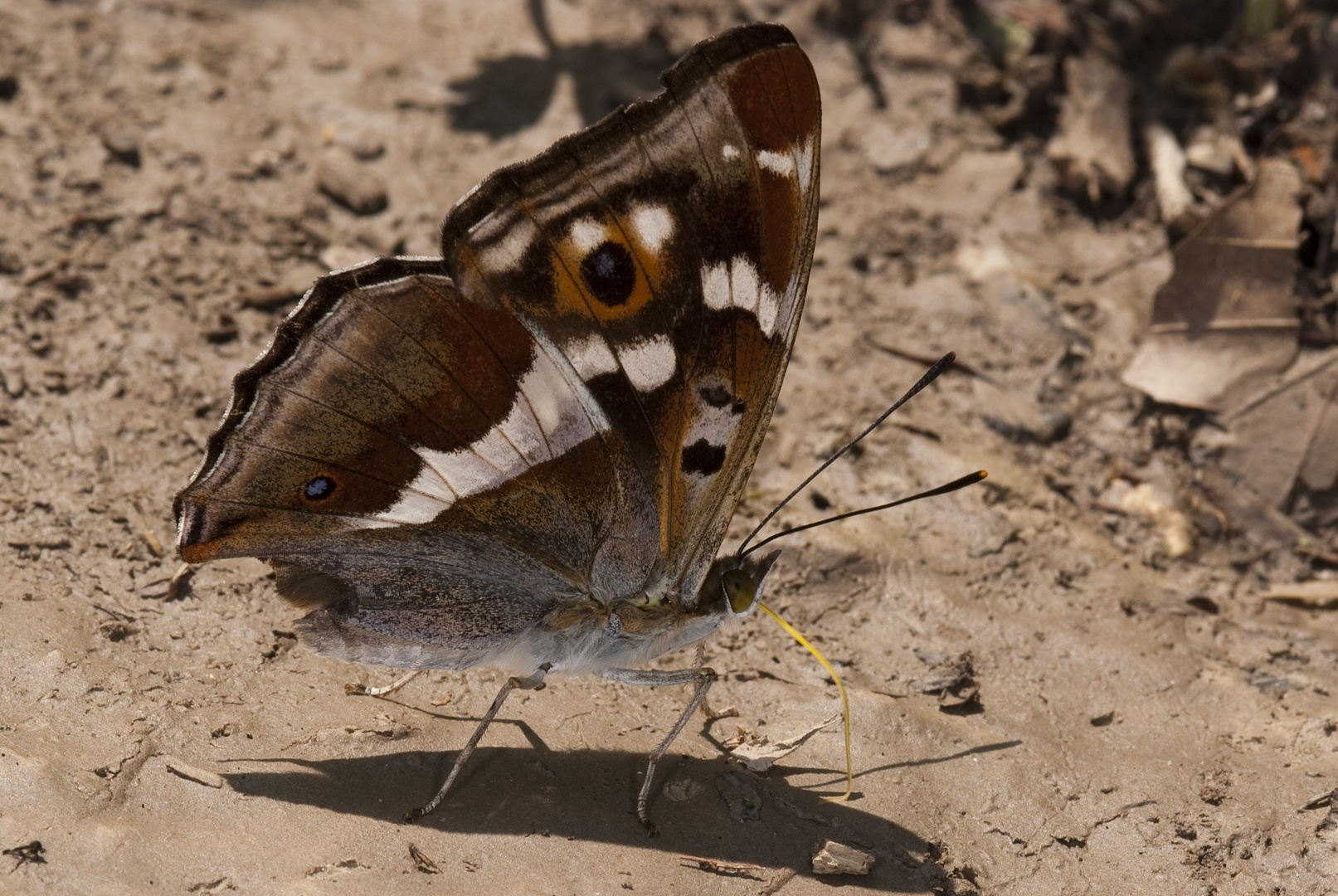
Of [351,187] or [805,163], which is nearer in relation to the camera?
[805,163]

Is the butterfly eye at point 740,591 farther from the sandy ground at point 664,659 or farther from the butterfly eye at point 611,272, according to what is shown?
the butterfly eye at point 611,272

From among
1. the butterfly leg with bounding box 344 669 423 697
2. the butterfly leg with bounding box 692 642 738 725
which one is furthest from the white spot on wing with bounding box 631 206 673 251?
the butterfly leg with bounding box 344 669 423 697

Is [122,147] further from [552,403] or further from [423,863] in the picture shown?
[423,863]

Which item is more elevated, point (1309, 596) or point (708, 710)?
point (708, 710)

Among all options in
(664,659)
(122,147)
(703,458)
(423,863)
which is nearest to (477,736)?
(423,863)

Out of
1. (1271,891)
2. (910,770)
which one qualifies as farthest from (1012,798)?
(1271,891)

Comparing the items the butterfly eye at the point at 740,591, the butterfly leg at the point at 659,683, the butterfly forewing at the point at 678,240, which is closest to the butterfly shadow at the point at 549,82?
the butterfly forewing at the point at 678,240

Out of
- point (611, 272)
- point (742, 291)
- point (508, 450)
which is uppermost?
point (611, 272)

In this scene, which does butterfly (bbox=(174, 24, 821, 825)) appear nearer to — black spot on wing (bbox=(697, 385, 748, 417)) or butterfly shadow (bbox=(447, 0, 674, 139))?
Result: black spot on wing (bbox=(697, 385, 748, 417))
